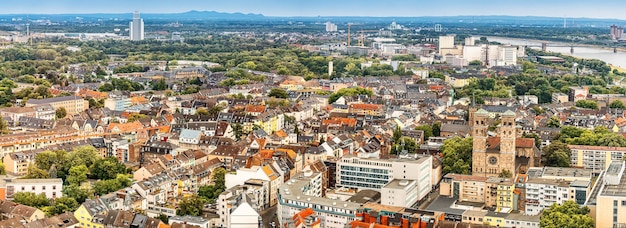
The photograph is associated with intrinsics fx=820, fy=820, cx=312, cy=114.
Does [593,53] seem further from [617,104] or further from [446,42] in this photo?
[617,104]

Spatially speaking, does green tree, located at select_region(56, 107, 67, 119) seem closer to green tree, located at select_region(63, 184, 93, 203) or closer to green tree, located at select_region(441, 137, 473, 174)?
green tree, located at select_region(63, 184, 93, 203)

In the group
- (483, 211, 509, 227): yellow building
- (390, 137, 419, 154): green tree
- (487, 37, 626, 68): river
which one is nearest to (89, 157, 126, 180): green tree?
(390, 137, 419, 154): green tree

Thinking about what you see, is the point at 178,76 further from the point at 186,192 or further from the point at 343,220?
the point at 343,220

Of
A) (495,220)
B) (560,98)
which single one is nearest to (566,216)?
(495,220)

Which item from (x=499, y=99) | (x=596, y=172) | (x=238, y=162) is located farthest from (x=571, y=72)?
(x=238, y=162)

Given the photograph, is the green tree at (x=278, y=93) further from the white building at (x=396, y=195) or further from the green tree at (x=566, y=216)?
the green tree at (x=566, y=216)
